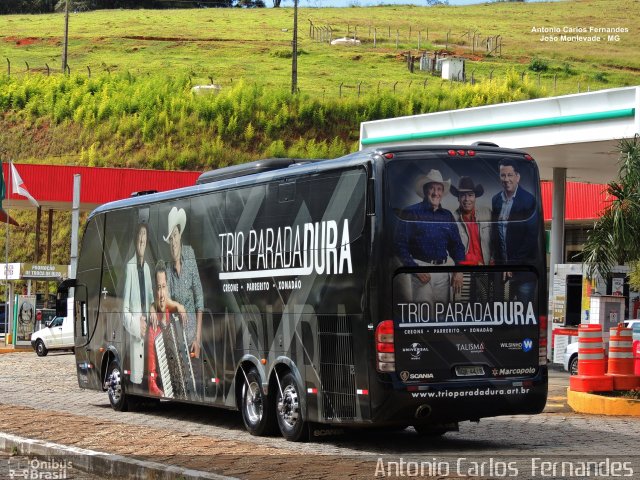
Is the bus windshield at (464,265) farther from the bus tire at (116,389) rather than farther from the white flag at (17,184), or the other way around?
the white flag at (17,184)

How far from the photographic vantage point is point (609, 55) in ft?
372

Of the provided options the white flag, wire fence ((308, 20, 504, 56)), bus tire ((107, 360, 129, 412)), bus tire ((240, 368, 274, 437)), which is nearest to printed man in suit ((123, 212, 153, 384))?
bus tire ((107, 360, 129, 412))

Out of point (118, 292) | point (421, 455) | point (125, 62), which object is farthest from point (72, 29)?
point (421, 455)

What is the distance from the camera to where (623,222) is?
20.7m

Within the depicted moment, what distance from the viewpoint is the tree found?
20.6 metres

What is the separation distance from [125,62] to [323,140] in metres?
29.8

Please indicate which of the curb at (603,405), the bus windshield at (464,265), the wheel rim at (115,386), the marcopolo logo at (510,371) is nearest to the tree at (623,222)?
the curb at (603,405)

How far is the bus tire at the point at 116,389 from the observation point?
2042 centimetres

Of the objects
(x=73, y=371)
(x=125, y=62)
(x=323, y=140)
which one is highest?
(x=125, y=62)

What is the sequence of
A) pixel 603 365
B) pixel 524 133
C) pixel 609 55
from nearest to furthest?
pixel 603 365
pixel 524 133
pixel 609 55

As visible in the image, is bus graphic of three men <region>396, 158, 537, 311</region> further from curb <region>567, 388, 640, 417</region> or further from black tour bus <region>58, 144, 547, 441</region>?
curb <region>567, 388, 640, 417</region>

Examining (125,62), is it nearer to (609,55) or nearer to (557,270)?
(609,55)

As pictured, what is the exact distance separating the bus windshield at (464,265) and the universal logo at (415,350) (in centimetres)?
1

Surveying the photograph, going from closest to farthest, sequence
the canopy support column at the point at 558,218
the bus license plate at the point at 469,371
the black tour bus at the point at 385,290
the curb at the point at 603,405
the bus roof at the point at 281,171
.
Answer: the black tour bus at the point at 385,290, the bus license plate at the point at 469,371, the bus roof at the point at 281,171, the curb at the point at 603,405, the canopy support column at the point at 558,218
